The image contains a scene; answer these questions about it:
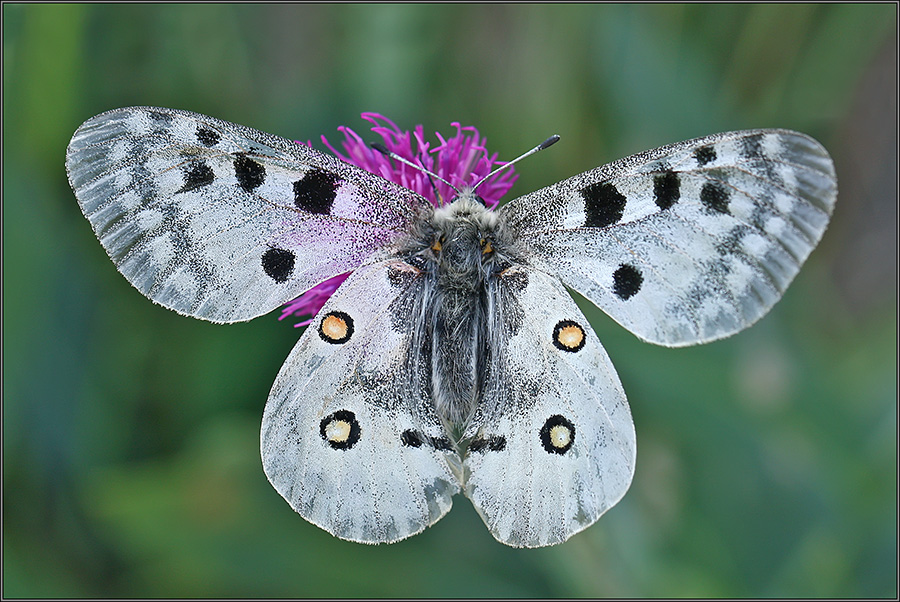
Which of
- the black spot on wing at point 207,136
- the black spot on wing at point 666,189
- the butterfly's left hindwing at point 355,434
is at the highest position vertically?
the black spot on wing at point 666,189

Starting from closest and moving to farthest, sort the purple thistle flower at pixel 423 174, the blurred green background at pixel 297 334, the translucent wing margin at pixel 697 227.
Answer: the translucent wing margin at pixel 697 227 < the purple thistle flower at pixel 423 174 < the blurred green background at pixel 297 334

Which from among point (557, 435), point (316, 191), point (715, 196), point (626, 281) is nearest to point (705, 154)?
point (715, 196)

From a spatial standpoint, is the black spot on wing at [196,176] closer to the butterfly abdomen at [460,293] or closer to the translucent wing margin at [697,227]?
the butterfly abdomen at [460,293]

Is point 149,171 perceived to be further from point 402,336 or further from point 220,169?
point 402,336

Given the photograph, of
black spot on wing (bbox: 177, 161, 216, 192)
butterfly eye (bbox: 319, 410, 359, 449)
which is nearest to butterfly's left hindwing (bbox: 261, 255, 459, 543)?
butterfly eye (bbox: 319, 410, 359, 449)

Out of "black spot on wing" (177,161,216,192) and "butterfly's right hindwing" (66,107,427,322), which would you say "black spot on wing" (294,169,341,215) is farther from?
"black spot on wing" (177,161,216,192)

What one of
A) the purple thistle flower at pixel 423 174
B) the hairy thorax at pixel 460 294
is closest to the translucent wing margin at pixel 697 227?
the hairy thorax at pixel 460 294

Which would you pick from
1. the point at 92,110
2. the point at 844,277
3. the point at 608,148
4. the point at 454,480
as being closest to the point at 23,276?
the point at 92,110
